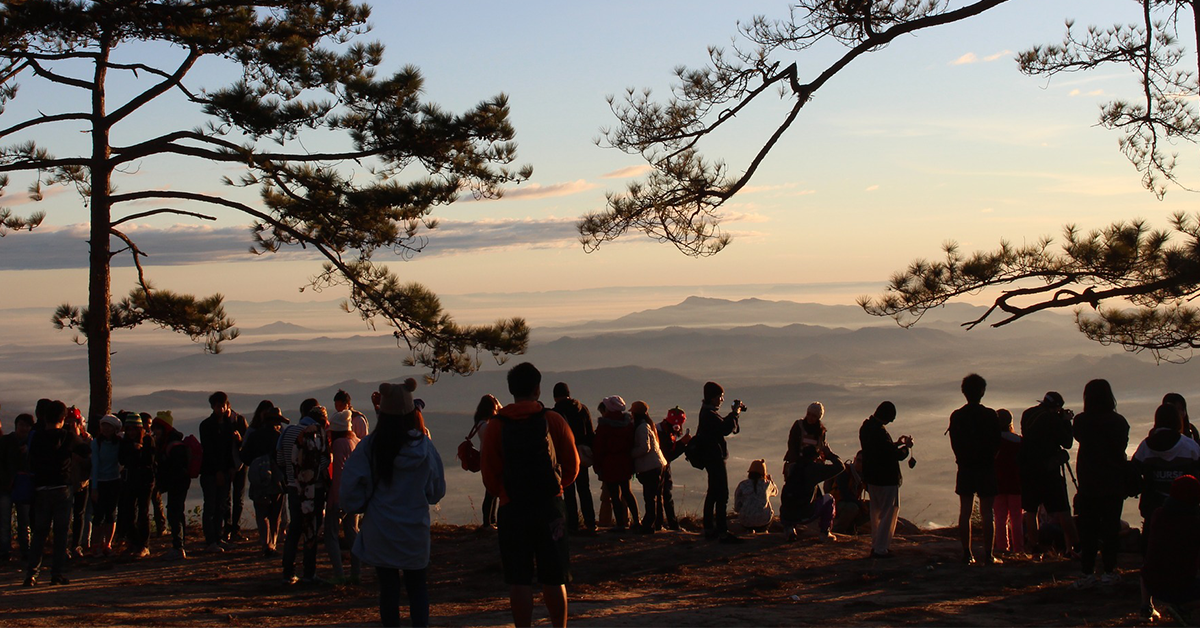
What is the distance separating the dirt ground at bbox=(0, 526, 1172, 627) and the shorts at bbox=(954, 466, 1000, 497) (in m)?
0.68

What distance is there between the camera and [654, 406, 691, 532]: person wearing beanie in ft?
34.0

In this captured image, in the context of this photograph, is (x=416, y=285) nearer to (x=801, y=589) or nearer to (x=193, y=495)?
(x=801, y=589)

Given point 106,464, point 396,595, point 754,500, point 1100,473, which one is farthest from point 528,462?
point 106,464

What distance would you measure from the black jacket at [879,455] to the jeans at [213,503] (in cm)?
663

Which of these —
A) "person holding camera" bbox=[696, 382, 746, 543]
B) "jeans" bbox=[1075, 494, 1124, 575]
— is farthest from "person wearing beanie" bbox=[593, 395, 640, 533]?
"jeans" bbox=[1075, 494, 1124, 575]

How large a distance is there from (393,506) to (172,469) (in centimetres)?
548

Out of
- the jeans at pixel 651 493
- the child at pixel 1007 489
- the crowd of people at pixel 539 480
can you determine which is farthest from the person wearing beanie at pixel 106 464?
the child at pixel 1007 489

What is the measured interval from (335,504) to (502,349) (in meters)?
5.52

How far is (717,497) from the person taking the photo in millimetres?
9477

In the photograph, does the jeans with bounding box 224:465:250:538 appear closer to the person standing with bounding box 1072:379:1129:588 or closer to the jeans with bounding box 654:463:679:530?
the jeans with bounding box 654:463:679:530

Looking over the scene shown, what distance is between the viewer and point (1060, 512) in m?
8.48

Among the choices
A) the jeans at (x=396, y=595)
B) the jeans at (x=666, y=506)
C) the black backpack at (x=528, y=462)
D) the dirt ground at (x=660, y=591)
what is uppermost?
the black backpack at (x=528, y=462)

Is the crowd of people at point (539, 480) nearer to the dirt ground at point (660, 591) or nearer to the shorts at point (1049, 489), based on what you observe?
the shorts at point (1049, 489)

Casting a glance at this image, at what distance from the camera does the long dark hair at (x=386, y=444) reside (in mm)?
5156
